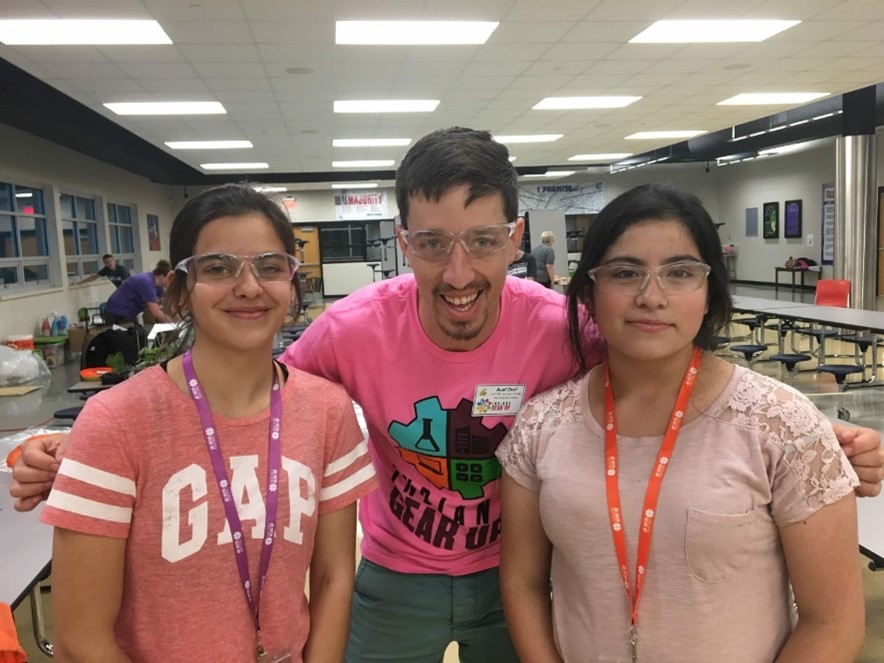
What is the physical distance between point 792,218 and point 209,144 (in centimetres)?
1358

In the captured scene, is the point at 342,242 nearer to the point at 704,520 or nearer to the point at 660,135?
the point at 660,135

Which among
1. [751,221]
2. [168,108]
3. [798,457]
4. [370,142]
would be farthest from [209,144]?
[751,221]

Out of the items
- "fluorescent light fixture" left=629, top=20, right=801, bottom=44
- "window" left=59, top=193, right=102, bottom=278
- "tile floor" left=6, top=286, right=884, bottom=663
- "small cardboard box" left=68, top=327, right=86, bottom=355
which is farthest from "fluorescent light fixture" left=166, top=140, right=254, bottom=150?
"fluorescent light fixture" left=629, top=20, right=801, bottom=44

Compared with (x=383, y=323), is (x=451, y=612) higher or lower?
lower

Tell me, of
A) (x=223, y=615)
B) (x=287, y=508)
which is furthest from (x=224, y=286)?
(x=223, y=615)

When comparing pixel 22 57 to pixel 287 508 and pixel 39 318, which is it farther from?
pixel 287 508

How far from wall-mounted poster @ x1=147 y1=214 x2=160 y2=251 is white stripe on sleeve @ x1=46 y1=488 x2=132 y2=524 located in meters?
16.1

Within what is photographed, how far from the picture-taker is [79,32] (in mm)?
5594

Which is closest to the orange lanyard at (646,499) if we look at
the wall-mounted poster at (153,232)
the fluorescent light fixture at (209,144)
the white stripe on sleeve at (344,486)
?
the white stripe on sleeve at (344,486)

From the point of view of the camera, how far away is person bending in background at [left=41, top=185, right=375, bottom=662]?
1039 mm

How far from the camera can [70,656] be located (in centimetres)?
105

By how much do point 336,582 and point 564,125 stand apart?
10.5 meters

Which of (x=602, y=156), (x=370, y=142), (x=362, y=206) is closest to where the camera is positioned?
(x=370, y=142)

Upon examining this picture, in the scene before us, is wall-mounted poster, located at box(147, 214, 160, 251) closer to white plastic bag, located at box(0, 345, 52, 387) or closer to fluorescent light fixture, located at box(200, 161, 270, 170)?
fluorescent light fixture, located at box(200, 161, 270, 170)
